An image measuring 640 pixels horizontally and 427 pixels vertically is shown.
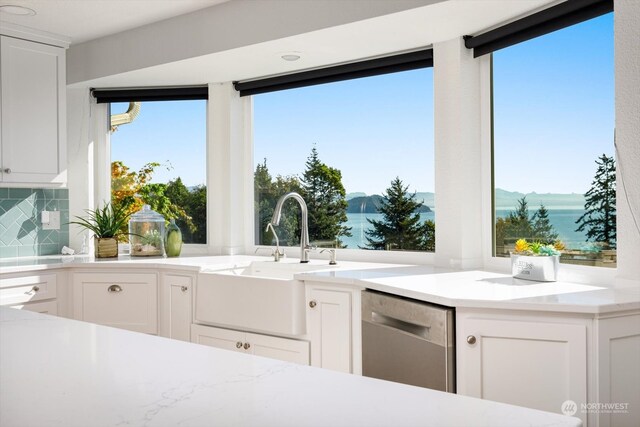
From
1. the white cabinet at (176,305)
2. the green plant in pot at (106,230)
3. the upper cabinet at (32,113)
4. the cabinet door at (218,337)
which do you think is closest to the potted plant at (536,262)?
the cabinet door at (218,337)

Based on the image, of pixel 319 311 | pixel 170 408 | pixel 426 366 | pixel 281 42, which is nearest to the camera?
pixel 170 408

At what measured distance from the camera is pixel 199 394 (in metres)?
0.86

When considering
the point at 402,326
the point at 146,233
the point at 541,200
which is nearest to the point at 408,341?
the point at 402,326

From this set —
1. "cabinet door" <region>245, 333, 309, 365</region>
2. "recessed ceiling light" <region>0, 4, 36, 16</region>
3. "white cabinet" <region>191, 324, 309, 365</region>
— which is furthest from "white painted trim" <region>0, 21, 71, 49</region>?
"cabinet door" <region>245, 333, 309, 365</region>

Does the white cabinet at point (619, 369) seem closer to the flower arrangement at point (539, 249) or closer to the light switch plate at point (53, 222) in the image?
the flower arrangement at point (539, 249)

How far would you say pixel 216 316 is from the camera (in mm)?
3086

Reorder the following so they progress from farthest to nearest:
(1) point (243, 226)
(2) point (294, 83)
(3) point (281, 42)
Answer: (1) point (243, 226)
(2) point (294, 83)
(3) point (281, 42)

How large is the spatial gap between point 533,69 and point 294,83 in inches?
61.4

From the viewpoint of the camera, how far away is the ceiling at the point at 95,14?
10.4 feet

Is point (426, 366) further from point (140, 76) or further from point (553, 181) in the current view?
point (140, 76)

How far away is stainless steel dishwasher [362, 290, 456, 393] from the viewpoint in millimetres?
2068

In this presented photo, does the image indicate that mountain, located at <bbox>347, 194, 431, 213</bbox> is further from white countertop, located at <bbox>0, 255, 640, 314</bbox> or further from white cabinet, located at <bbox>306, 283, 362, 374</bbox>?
white cabinet, located at <bbox>306, 283, 362, 374</bbox>

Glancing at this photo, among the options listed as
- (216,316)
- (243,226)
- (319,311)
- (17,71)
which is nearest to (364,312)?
(319,311)

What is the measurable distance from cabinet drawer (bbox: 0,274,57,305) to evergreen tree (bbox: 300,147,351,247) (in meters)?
1.59
